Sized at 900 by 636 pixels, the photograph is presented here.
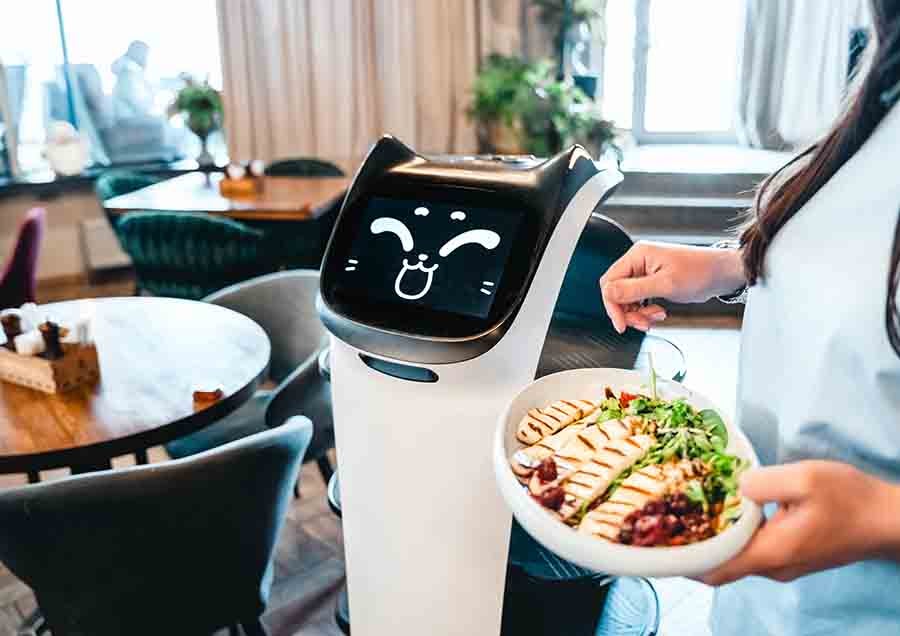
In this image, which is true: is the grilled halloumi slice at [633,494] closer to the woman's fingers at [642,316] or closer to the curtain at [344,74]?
the woman's fingers at [642,316]

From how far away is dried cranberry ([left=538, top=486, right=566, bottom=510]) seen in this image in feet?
2.17

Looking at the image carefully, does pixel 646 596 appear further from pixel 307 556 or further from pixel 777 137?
pixel 777 137

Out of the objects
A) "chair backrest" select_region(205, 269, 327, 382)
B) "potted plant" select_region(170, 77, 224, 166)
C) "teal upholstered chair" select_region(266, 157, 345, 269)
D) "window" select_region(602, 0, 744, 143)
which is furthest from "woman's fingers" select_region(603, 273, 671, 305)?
"window" select_region(602, 0, 744, 143)

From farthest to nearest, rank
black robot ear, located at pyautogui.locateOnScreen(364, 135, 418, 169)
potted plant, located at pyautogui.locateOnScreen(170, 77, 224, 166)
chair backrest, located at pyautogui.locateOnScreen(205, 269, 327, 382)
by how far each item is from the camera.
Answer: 1. potted plant, located at pyautogui.locateOnScreen(170, 77, 224, 166)
2. chair backrest, located at pyautogui.locateOnScreen(205, 269, 327, 382)
3. black robot ear, located at pyautogui.locateOnScreen(364, 135, 418, 169)

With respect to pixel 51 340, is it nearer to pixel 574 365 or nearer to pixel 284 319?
pixel 284 319

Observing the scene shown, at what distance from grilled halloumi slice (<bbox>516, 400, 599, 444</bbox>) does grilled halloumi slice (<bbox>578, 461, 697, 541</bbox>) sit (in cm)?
10

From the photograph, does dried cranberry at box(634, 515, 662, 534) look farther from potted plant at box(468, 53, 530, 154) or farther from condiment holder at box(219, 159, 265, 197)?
potted plant at box(468, 53, 530, 154)

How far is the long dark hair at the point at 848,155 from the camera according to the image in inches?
26.0

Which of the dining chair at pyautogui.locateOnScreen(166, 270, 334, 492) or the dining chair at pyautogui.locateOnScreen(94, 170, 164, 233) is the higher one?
the dining chair at pyautogui.locateOnScreen(94, 170, 164, 233)

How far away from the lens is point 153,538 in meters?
1.35

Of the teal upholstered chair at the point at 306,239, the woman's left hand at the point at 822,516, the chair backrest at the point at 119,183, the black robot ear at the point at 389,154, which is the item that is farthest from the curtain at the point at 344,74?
the woman's left hand at the point at 822,516

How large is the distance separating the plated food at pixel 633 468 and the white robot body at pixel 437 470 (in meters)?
0.07

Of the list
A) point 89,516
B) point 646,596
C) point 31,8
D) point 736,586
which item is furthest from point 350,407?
point 31,8

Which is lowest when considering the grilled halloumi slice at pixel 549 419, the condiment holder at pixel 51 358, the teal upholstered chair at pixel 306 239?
the teal upholstered chair at pixel 306 239
